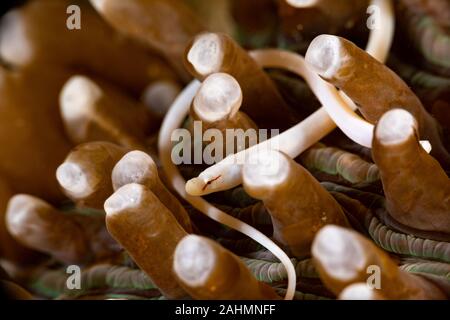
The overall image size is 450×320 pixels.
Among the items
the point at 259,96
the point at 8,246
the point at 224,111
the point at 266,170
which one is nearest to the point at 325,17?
the point at 259,96

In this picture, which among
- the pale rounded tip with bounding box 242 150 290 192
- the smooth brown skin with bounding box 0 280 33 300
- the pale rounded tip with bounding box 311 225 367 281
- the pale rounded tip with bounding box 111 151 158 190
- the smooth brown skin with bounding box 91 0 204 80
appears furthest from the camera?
the smooth brown skin with bounding box 91 0 204 80

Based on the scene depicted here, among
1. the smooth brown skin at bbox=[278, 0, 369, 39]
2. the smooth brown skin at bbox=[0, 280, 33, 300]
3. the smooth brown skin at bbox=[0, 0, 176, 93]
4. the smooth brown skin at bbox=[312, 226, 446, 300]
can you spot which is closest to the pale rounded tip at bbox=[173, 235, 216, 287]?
the smooth brown skin at bbox=[312, 226, 446, 300]

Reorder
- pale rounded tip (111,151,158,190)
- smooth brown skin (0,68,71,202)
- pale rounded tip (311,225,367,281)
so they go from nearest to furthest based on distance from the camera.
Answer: pale rounded tip (311,225,367,281), pale rounded tip (111,151,158,190), smooth brown skin (0,68,71,202)

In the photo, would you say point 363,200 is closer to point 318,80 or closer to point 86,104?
point 318,80

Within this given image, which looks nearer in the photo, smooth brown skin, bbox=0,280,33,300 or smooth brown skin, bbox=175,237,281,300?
smooth brown skin, bbox=175,237,281,300

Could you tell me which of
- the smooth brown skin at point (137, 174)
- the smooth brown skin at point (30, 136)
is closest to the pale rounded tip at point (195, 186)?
the smooth brown skin at point (137, 174)

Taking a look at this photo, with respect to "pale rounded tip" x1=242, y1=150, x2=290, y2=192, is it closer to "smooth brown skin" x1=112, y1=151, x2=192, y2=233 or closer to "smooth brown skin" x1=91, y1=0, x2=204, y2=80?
"smooth brown skin" x1=112, y1=151, x2=192, y2=233
